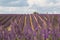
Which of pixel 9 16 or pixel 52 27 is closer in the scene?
pixel 52 27

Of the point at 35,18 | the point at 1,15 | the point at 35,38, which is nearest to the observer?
the point at 35,38

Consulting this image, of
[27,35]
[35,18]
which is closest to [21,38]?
[27,35]

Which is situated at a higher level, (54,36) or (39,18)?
(39,18)

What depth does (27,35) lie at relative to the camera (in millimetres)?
4117

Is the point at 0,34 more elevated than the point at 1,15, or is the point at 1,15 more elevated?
the point at 1,15

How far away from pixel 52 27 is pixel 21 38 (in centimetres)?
57

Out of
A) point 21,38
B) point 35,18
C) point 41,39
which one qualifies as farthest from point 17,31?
point 35,18

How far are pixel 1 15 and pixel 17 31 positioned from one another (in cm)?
162

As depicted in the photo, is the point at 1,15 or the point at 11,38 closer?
the point at 11,38

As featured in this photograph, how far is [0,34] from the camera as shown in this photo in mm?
4250

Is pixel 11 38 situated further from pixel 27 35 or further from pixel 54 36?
pixel 54 36

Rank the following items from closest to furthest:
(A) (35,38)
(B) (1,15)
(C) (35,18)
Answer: (A) (35,38) → (B) (1,15) → (C) (35,18)

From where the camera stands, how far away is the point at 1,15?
565cm

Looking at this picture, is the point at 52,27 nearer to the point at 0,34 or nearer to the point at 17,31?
the point at 17,31
